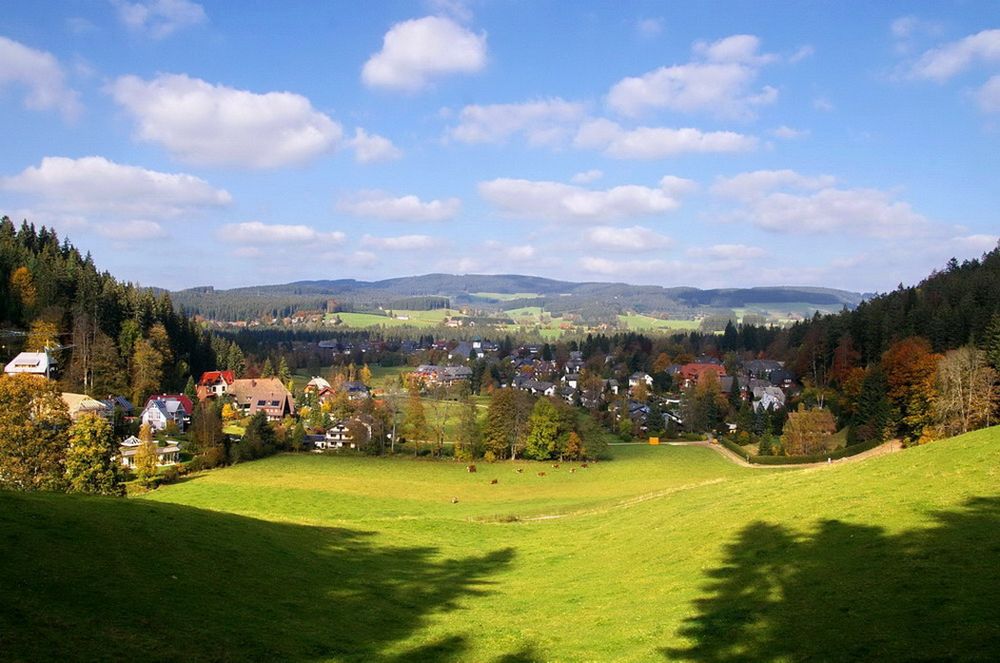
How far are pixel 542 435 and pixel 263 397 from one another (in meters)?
54.2

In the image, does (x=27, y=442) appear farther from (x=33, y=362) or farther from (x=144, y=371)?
(x=144, y=371)

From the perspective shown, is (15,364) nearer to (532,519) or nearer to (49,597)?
(532,519)

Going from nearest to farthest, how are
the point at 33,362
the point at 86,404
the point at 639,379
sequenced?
1. the point at 86,404
2. the point at 33,362
3. the point at 639,379

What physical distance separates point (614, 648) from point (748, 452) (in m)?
68.3

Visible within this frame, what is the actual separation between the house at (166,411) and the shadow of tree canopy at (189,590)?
67250 mm

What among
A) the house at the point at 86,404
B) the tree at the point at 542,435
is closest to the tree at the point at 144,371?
the house at the point at 86,404

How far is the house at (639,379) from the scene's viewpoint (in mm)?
130275

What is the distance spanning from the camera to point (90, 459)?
4288cm

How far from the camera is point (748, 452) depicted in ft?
251

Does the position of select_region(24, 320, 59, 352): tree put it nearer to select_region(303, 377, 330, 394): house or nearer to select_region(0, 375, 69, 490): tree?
select_region(303, 377, 330, 394): house

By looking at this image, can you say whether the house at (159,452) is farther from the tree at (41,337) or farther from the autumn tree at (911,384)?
the autumn tree at (911,384)

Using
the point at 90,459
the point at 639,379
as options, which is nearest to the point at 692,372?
the point at 639,379

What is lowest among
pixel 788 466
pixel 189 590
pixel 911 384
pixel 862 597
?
pixel 788 466

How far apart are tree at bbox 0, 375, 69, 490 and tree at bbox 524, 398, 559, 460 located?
1825 inches
